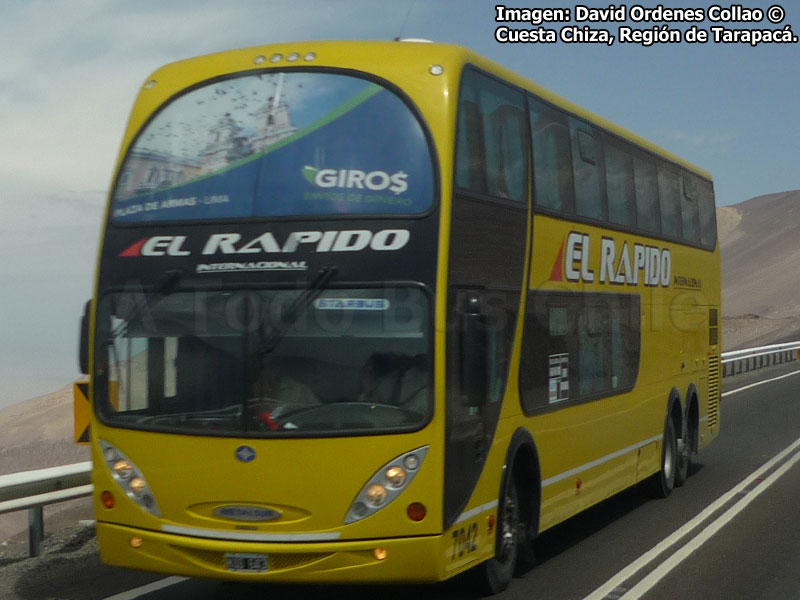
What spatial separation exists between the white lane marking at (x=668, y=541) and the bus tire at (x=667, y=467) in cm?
64

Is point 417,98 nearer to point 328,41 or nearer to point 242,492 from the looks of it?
point 328,41

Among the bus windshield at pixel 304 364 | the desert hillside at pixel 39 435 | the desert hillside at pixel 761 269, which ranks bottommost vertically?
the desert hillside at pixel 39 435

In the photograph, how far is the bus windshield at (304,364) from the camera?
300 inches

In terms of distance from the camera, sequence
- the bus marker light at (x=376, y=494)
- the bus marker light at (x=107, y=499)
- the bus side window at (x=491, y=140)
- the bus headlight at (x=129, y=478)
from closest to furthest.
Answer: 1. the bus marker light at (x=376, y=494)
2. the bus headlight at (x=129, y=478)
3. the bus marker light at (x=107, y=499)
4. the bus side window at (x=491, y=140)

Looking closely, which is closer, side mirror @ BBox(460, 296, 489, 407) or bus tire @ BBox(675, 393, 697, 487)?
side mirror @ BBox(460, 296, 489, 407)

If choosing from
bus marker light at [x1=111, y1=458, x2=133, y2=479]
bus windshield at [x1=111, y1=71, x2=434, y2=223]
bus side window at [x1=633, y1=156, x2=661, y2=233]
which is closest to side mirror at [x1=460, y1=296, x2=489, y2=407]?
bus windshield at [x1=111, y1=71, x2=434, y2=223]

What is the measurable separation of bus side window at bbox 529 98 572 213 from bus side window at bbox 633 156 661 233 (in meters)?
2.48

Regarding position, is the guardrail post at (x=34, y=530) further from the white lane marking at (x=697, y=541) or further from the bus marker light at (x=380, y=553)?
the white lane marking at (x=697, y=541)

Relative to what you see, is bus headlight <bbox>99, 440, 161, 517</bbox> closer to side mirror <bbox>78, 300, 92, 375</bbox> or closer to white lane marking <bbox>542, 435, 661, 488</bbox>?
side mirror <bbox>78, 300, 92, 375</bbox>

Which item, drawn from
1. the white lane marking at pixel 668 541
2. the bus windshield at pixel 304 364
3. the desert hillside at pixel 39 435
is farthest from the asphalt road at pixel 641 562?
the desert hillside at pixel 39 435

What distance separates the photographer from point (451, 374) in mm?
7715

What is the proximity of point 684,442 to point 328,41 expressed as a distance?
28.0 ft

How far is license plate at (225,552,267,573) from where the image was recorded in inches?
300

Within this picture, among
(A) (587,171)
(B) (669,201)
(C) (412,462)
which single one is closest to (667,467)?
(B) (669,201)
